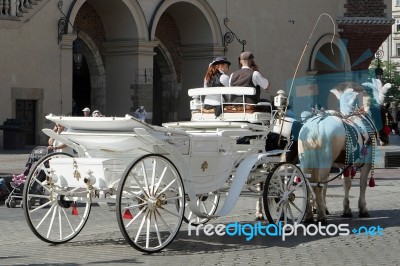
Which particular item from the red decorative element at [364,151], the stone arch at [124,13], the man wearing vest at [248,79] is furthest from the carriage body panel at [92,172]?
the stone arch at [124,13]

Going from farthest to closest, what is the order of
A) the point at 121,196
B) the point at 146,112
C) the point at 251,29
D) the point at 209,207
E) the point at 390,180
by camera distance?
the point at 251,29 < the point at 146,112 < the point at 390,180 < the point at 209,207 < the point at 121,196

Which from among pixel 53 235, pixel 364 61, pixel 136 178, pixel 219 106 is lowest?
pixel 53 235

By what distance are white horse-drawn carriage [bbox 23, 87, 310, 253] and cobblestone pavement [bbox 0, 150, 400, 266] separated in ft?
0.67

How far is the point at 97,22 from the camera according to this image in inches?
1280

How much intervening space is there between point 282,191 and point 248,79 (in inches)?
61.4

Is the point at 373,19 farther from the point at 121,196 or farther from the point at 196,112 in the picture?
the point at 121,196

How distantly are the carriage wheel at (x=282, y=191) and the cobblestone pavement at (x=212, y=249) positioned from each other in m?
0.39

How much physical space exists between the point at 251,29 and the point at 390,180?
1743 centimetres

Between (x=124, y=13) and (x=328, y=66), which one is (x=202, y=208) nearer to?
(x=124, y=13)

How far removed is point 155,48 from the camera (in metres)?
35.5

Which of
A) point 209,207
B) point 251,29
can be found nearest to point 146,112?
point 251,29

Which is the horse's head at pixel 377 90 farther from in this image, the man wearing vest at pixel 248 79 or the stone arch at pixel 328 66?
the stone arch at pixel 328 66

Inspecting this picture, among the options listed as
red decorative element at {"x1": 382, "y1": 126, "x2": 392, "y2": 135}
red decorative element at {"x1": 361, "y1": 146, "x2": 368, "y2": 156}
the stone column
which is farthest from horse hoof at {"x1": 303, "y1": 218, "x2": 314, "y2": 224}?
the stone column

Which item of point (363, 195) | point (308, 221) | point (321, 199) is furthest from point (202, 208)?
point (363, 195)
